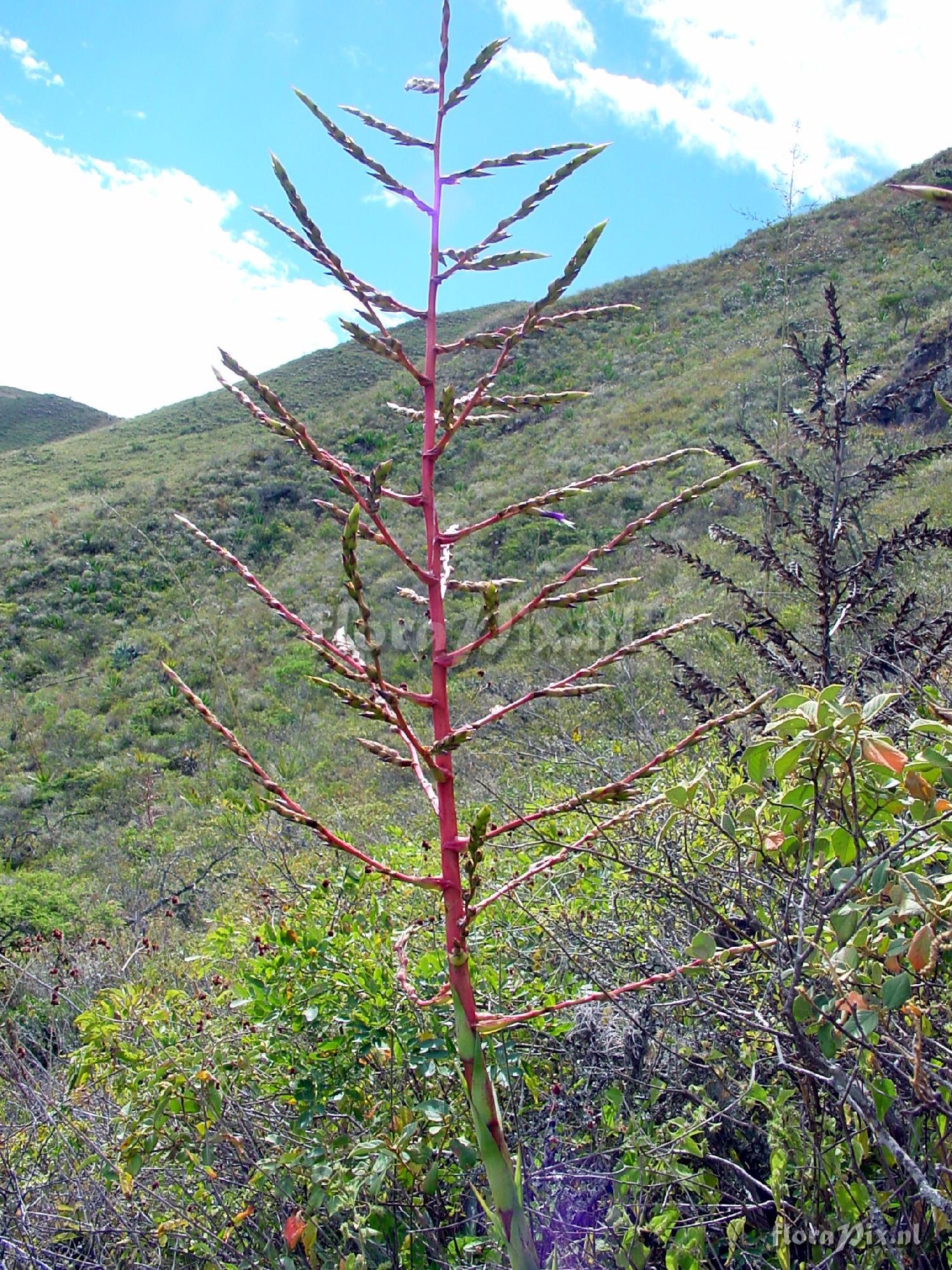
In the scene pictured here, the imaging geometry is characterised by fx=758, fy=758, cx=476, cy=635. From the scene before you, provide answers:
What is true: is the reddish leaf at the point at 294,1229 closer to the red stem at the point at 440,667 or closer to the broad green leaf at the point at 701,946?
the red stem at the point at 440,667

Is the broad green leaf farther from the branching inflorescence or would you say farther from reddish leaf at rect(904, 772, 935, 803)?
reddish leaf at rect(904, 772, 935, 803)

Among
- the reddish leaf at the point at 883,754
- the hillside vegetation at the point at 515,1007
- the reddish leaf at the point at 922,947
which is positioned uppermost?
the reddish leaf at the point at 883,754

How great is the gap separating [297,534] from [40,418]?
1648 inches

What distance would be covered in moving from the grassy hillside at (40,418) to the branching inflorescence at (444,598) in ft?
186

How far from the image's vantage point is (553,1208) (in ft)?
5.34

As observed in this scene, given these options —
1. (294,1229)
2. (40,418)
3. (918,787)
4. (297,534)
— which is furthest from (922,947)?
(40,418)

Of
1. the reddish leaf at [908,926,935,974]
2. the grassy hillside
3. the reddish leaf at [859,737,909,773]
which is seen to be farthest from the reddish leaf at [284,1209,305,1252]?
the grassy hillside

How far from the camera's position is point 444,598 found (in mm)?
1175

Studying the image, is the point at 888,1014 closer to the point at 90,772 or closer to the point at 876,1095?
the point at 876,1095

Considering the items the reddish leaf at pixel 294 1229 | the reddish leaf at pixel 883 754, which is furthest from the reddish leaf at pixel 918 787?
the reddish leaf at pixel 294 1229

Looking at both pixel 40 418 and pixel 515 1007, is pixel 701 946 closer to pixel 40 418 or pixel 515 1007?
pixel 515 1007

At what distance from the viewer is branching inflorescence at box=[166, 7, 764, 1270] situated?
928 mm

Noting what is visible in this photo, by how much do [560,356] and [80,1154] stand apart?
3127cm

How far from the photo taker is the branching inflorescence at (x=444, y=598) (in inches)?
36.5
